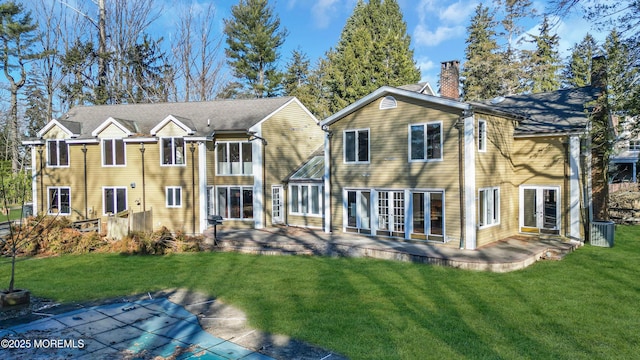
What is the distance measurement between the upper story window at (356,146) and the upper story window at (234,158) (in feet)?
19.3

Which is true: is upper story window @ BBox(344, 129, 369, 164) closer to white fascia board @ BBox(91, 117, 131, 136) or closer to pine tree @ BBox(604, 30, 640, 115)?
pine tree @ BBox(604, 30, 640, 115)

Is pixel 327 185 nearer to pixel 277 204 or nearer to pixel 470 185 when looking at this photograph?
pixel 277 204

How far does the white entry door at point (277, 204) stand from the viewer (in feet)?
71.7

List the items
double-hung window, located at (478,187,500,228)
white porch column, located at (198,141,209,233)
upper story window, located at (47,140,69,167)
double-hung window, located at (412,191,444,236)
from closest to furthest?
double-hung window, located at (478,187,500,228)
double-hung window, located at (412,191,444,236)
white porch column, located at (198,141,209,233)
upper story window, located at (47,140,69,167)

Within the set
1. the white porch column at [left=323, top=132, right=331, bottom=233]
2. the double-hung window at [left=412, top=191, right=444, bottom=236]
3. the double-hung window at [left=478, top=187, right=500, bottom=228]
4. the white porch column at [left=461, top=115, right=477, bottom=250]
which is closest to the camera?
the white porch column at [left=461, top=115, right=477, bottom=250]

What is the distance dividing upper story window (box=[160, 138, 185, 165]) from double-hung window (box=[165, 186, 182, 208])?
1.38 meters

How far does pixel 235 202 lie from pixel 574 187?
→ 16011 mm

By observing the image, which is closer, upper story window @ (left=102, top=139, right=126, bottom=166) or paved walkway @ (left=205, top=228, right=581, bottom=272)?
paved walkway @ (left=205, top=228, right=581, bottom=272)

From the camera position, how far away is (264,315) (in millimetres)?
8266

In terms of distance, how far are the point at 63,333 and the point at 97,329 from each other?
57cm

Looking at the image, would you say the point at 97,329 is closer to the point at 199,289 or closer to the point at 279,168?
the point at 199,289

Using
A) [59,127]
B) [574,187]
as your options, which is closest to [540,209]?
[574,187]

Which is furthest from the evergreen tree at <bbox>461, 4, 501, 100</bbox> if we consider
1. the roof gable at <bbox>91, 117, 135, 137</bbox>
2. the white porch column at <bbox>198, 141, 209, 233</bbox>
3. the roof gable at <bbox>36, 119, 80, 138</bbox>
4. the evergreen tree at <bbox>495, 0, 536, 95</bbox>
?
the roof gable at <bbox>36, 119, 80, 138</bbox>

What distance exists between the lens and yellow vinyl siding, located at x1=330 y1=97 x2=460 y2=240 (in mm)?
15094
